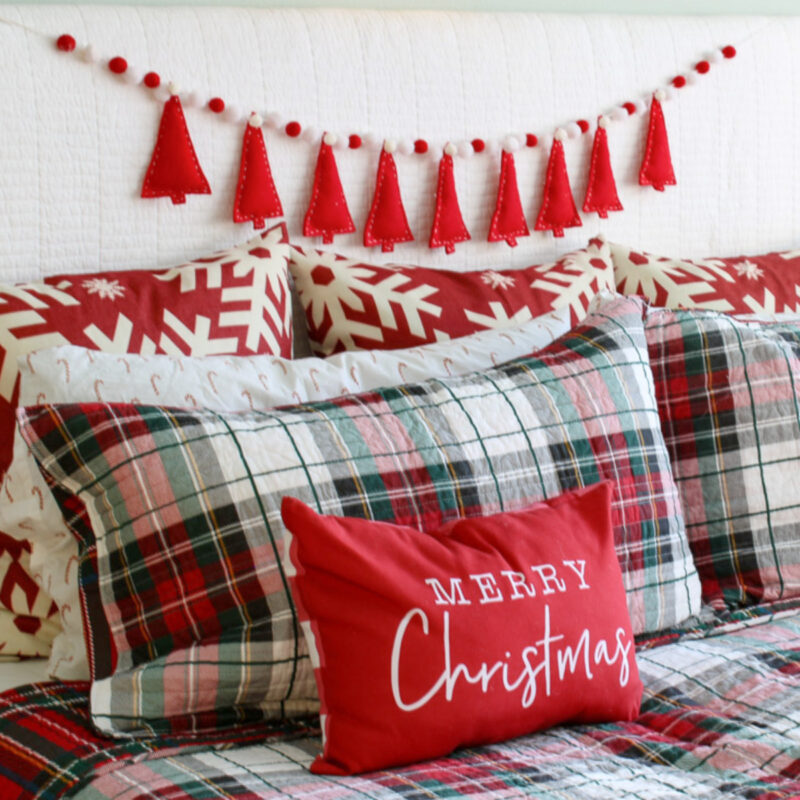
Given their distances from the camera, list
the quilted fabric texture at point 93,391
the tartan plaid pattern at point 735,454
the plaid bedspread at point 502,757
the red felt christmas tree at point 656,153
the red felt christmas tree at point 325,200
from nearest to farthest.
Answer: the plaid bedspread at point 502,757, the quilted fabric texture at point 93,391, the tartan plaid pattern at point 735,454, the red felt christmas tree at point 325,200, the red felt christmas tree at point 656,153

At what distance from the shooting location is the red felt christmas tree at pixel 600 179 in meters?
1.86

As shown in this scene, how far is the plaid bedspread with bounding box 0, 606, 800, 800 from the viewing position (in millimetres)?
984

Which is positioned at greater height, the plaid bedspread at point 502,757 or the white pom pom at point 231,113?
the white pom pom at point 231,113

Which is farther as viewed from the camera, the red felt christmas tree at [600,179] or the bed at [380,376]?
the red felt christmas tree at [600,179]

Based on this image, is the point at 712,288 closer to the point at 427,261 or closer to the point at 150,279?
the point at 427,261

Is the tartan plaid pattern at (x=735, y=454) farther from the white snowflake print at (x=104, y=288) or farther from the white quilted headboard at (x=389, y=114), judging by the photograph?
the white snowflake print at (x=104, y=288)

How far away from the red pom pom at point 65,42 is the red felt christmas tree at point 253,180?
0.86ft

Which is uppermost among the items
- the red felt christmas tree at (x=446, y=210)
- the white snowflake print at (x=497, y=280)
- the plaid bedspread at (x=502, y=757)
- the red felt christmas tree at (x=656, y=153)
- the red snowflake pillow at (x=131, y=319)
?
the red felt christmas tree at (x=656, y=153)

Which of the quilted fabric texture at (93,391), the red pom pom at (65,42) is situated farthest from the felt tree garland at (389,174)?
the quilted fabric texture at (93,391)

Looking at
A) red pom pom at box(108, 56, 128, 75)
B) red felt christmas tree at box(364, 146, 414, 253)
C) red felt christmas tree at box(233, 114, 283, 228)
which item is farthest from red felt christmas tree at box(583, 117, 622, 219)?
red pom pom at box(108, 56, 128, 75)

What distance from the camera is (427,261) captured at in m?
1.77

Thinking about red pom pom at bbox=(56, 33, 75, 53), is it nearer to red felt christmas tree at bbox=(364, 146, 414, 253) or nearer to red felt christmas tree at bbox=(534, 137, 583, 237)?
red felt christmas tree at bbox=(364, 146, 414, 253)

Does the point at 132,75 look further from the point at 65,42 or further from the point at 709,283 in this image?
the point at 709,283

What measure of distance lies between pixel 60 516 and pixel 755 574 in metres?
0.86
